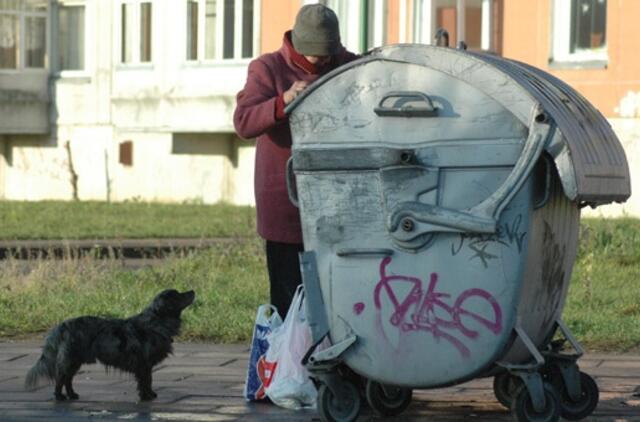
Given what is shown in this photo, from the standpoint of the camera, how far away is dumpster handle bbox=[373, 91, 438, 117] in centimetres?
802

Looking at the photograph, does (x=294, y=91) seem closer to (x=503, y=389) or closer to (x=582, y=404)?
(x=503, y=389)

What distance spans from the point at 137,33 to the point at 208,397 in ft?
101

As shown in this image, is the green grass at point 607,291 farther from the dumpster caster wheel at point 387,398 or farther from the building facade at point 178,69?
the building facade at point 178,69

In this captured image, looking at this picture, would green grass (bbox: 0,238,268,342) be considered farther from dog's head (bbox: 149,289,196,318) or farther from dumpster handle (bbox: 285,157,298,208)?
dumpster handle (bbox: 285,157,298,208)

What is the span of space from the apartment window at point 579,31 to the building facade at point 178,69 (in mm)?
26

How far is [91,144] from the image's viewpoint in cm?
4012

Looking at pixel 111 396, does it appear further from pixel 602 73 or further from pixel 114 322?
pixel 602 73

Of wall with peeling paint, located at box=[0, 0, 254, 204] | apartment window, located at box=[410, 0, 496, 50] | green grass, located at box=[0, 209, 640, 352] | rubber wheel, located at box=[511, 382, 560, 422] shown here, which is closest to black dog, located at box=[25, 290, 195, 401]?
rubber wheel, located at box=[511, 382, 560, 422]

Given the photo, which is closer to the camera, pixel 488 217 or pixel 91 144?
pixel 488 217

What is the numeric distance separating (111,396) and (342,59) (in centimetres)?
219

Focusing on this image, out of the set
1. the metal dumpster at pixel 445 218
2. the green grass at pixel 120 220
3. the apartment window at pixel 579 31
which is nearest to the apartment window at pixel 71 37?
the green grass at pixel 120 220

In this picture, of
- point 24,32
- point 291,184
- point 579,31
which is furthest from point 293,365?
point 24,32

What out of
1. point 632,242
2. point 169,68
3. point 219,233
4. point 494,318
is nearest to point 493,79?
point 494,318

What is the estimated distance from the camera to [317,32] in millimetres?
8938
